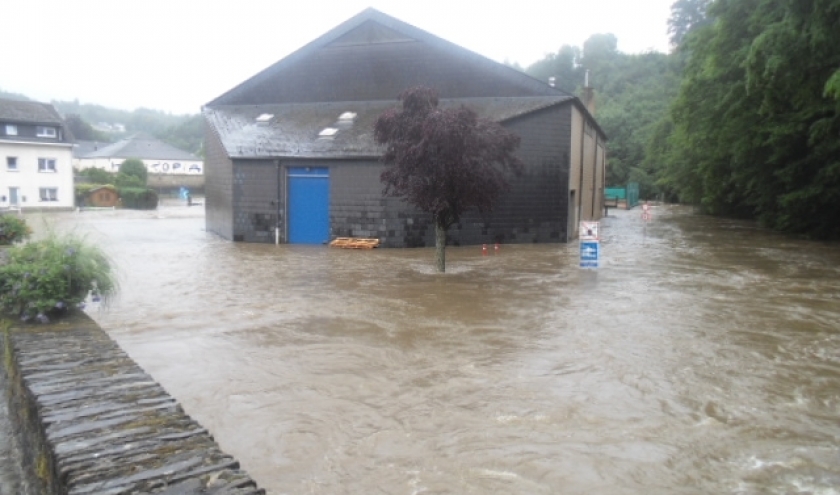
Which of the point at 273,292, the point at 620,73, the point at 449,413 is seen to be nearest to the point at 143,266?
the point at 273,292

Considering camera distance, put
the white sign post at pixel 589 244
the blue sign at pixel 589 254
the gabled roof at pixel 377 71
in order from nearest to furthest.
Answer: the white sign post at pixel 589 244
the blue sign at pixel 589 254
the gabled roof at pixel 377 71

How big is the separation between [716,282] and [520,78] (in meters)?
10.6

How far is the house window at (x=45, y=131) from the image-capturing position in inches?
1906

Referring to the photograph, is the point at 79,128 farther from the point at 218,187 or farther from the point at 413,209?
the point at 413,209

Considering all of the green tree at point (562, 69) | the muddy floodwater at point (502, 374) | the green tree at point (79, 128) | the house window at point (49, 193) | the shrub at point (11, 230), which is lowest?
the muddy floodwater at point (502, 374)

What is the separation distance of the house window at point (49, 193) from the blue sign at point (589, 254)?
147 ft

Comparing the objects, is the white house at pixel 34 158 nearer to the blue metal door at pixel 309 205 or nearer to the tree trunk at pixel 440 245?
the blue metal door at pixel 309 205

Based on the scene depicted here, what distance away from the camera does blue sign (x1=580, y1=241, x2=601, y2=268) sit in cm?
1619

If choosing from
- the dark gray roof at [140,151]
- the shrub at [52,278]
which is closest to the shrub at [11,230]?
the shrub at [52,278]

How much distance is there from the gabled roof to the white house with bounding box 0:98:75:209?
29170 millimetres

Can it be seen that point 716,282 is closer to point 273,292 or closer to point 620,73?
point 273,292

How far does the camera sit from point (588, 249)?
16.3 meters

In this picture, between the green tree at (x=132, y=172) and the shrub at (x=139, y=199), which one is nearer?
the shrub at (x=139, y=199)

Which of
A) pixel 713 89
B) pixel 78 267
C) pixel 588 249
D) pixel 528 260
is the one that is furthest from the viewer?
pixel 713 89
